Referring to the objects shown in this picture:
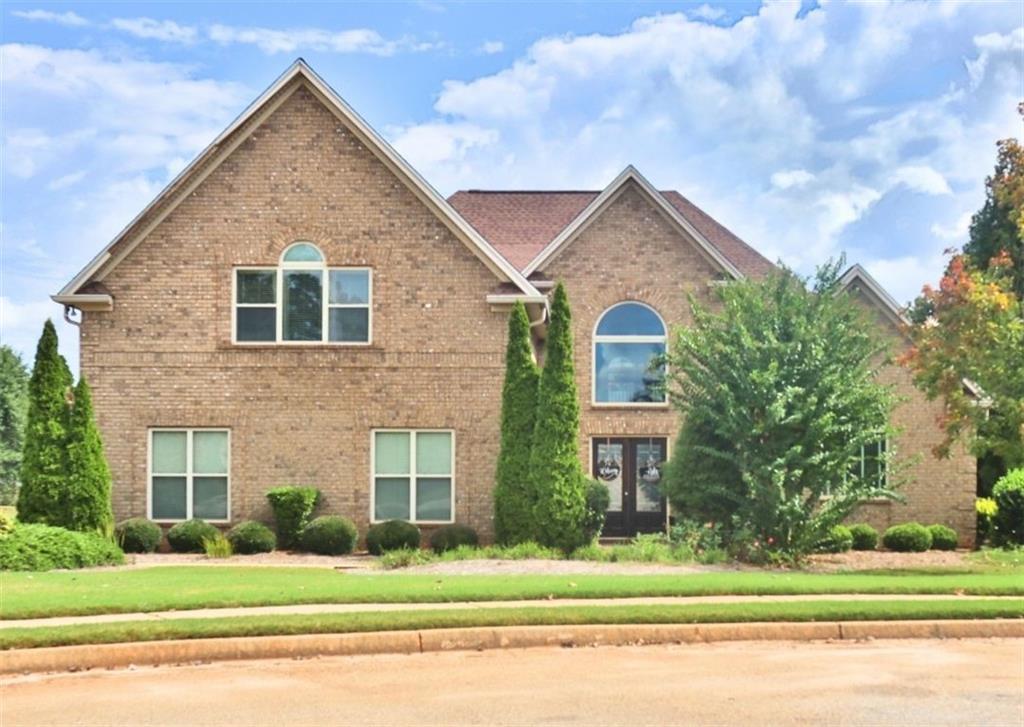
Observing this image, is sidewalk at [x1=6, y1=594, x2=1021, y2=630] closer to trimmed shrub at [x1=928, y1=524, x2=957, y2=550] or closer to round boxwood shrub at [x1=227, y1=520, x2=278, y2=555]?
round boxwood shrub at [x1=227, y1=520, x2=278, y2=555]

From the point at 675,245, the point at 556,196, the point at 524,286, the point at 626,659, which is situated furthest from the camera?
the point at 556,196

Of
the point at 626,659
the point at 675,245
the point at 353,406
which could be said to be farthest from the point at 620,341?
the point at 626,659

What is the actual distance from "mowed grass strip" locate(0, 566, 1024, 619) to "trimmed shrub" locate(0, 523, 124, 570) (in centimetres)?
115

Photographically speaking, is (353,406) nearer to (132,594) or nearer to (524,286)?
(524,286)

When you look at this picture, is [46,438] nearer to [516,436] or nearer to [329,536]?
[329,536]

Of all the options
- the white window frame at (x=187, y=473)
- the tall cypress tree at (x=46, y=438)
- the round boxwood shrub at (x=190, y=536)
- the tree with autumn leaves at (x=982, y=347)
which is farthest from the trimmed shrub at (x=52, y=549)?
the tree with autumn leaves at (x=982, y=347)

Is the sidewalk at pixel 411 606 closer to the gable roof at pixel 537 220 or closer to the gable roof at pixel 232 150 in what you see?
the gable roof at pixel 232 150

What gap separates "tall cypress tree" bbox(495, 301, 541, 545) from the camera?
23.3 meters

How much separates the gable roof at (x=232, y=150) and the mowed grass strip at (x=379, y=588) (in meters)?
8.14

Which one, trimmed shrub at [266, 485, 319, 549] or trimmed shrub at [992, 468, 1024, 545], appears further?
trimmed shrub at [992, 468, 1024, 545]

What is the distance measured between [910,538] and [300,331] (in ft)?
46.1

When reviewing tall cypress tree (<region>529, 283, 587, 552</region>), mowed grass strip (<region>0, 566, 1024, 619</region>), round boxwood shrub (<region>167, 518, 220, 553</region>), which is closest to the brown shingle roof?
tall cypress tree (<region>529, 283, 587, 552</region>)

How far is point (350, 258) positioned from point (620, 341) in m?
6.68

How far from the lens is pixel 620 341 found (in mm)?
28031
